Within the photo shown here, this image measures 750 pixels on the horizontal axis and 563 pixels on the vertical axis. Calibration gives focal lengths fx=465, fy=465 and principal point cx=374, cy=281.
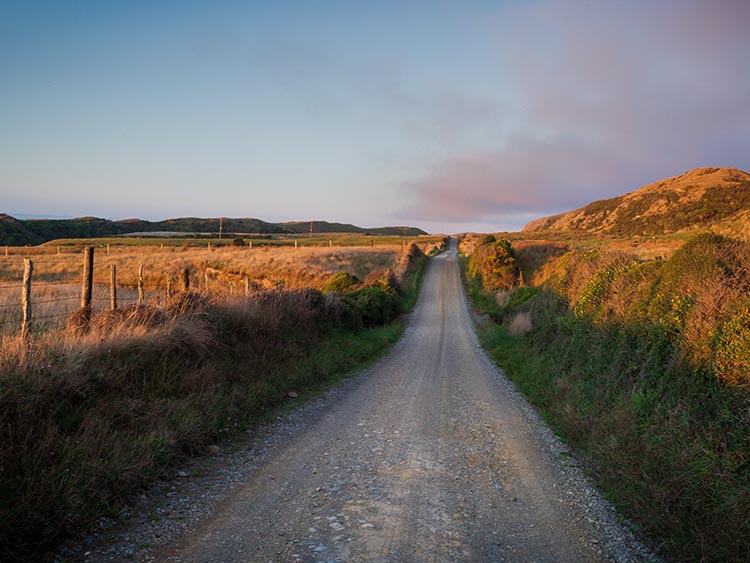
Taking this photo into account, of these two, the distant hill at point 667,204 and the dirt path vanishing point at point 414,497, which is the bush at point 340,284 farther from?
the distant hill at point 667,204

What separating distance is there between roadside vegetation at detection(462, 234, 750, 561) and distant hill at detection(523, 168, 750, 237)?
6659cm

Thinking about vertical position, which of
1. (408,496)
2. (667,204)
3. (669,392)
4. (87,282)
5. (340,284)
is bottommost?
(408,496)

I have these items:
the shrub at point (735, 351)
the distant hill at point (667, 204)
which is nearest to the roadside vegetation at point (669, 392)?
the shrub at point (735, 351)

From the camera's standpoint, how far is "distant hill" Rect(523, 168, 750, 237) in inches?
3105

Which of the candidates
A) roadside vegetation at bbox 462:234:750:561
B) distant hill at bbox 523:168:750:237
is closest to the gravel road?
roadside vegetation at bbox 462:234:750:561

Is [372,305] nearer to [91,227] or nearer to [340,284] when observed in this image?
[340,284]

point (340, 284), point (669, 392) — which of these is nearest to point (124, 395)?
point (669, 392)

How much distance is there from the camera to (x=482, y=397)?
10.7m

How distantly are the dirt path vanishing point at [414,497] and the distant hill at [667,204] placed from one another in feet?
230

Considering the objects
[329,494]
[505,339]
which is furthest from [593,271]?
[329,494]

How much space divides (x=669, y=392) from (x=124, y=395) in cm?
754

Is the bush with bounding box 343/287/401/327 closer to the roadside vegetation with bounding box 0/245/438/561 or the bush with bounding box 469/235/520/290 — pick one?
the roadside vegetation with bounding box 0/245/438/561

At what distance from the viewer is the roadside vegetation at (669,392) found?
4508 millimetres

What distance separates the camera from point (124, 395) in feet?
21.8
